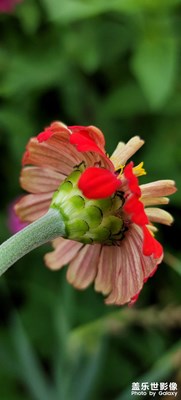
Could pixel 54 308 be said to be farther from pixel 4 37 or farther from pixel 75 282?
pixel 75 282

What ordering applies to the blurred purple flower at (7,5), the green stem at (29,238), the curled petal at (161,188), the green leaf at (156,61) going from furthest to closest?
the blurred purple flower at (7,5)
the green leaf at (156,61)
the curled petal at (161,188)
the green stem at (29,238)

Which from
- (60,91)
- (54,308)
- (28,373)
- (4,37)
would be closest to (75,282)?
(28,373)

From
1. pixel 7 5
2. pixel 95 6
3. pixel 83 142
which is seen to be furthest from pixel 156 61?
pixel 83 142

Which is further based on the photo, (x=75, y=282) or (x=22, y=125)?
(x=22, y=125)

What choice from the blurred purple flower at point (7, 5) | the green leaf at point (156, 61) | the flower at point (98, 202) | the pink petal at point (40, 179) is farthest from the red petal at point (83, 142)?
the blurred purple flower at point (7, 5)

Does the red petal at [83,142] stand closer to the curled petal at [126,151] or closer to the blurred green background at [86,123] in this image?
the curled petal at [126,151]

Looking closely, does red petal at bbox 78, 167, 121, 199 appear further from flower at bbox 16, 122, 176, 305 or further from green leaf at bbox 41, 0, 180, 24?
green leaf at bbox 41, 0, 180, 24

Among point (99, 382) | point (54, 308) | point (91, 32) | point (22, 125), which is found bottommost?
point (99, 382)

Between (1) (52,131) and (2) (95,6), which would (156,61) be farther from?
(1) (52,131)
